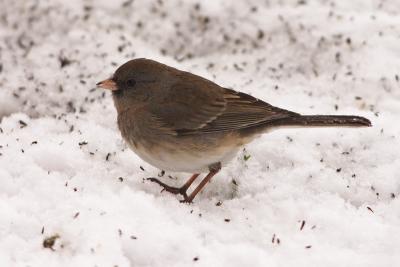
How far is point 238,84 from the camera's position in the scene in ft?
21.1

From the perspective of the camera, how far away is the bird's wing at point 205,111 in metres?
4.50

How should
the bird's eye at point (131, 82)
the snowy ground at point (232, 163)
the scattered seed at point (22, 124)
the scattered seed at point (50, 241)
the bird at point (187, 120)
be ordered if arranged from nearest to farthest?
the scattered seed at point (50, 241) → the snowy ground at point (232, 163) → the bird at point (187, 120) → the bird's eye at point (131, 82) → the scattered seed at point (22, 124)

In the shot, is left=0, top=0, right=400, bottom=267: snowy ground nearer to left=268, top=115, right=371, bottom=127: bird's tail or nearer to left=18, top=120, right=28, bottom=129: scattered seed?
left=18, top=120, right=28, bottom=129: scattered seed

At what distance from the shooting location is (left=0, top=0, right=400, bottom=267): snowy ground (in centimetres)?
380

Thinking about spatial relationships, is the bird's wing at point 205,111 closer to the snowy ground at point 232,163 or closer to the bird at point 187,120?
the bird at point 187,120

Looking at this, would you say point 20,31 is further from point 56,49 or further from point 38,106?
point 38,106

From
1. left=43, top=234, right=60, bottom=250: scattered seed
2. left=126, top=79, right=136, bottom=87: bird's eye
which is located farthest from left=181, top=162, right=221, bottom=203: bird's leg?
left=43, top=234, right=60, bottom=250: scattered seed

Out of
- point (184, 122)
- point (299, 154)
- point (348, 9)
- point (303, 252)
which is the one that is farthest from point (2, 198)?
point (348, 9)

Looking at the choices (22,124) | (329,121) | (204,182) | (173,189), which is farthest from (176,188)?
(22,124)

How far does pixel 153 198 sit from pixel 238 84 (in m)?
2.48

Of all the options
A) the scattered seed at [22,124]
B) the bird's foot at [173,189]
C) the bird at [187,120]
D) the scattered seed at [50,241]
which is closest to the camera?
the scattered seed at [50,241]

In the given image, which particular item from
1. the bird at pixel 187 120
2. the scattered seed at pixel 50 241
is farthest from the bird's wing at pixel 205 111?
the scattered seed at pixel 50 241

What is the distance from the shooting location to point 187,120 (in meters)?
4.52

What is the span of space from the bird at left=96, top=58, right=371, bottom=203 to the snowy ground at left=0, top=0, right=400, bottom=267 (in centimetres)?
30
